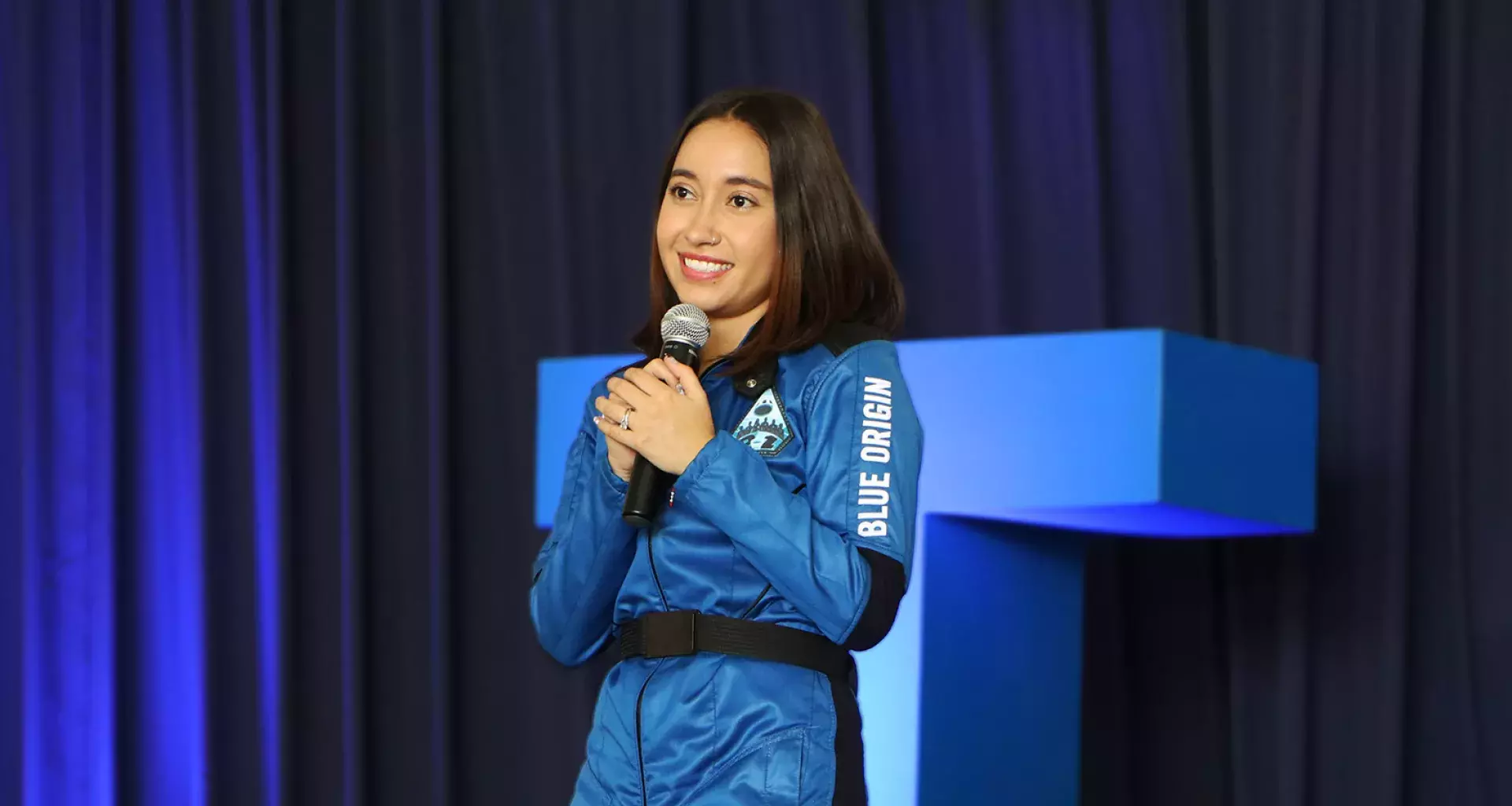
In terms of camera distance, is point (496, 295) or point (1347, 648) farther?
point (496, 295)

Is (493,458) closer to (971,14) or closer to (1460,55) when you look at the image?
(971,14)

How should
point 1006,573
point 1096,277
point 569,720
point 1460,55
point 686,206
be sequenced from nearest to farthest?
point 686,206
point 1006,573
point 1460,55
point 1096,277
point 569,720

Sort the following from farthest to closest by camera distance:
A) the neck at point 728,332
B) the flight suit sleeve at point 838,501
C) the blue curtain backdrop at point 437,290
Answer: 1. the blue curtain backdrop at point 437,290
2. the neck at point 728,332
3. the flight suit sleeve at point 838,501

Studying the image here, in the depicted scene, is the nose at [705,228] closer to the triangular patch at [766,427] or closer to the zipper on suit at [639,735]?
the triangular patch at [766,427]

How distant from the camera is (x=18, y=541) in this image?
11.3 feet

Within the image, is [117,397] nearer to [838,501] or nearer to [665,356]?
[665,356]

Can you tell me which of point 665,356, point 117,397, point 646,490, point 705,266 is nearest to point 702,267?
point 705,266

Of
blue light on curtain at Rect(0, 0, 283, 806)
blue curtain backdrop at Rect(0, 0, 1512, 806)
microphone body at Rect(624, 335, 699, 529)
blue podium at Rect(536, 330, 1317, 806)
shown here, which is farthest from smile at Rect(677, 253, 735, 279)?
blue light on curtain at Rect(0, 0, 283, 806)

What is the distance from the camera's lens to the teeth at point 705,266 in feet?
4.91

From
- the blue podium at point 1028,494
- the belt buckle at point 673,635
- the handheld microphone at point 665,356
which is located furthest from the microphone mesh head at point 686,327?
the blue podium at point 1028,494

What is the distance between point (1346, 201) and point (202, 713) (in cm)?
254

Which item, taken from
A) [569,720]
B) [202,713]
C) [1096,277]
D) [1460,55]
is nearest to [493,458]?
[569,720]

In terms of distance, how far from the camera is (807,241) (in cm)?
148

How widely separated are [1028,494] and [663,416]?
84 centimetres
